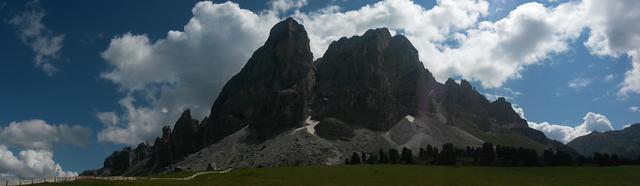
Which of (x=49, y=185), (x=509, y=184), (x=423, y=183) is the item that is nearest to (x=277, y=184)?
(x=423, y=183)

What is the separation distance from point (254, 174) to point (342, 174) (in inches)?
720

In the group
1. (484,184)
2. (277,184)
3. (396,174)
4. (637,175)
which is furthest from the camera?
(637,175)

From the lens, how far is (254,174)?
121 metres

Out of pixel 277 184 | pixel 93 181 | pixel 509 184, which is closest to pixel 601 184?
pixel 509 184

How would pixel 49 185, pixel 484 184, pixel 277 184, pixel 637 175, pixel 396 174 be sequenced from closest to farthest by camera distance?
pixel 49 185 < pixel 277 184 < pixel 484 184 < pixel 396 174 < pixel 637 175

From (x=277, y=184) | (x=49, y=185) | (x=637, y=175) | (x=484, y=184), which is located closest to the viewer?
(x=49, y=185)

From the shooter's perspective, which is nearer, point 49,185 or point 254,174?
point 49,185

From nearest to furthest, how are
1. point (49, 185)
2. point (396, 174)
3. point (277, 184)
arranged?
1. point (49, 185)
2. point (277, 184)
3. point (396, 174)

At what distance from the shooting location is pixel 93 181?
8412 centimetres

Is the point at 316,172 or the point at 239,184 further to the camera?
the point at 316,172

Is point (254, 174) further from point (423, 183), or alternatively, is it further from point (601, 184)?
point (601, 184)

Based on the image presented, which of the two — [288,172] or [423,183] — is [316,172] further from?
[423,183]

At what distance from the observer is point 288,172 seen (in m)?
128

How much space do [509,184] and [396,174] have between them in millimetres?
26986
